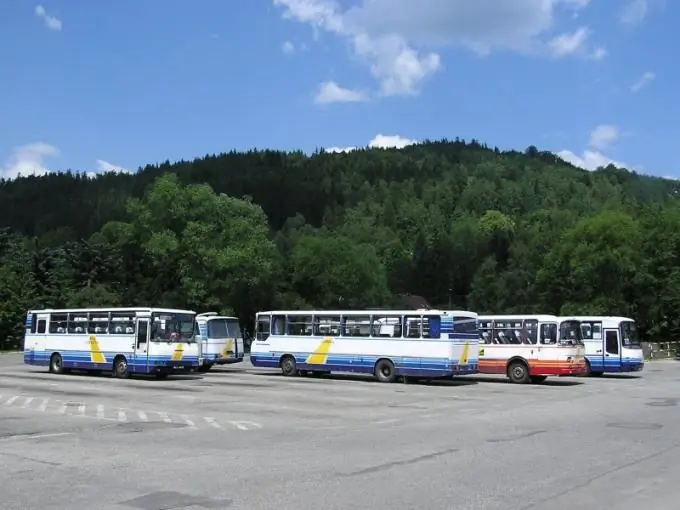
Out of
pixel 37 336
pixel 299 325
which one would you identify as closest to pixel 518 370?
pixel 299 325

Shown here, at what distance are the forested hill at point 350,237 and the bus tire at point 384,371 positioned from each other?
124 feet

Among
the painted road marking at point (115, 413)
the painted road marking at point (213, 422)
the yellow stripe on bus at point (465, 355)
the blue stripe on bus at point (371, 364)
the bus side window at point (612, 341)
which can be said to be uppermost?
the bus side window at point (612, 341)

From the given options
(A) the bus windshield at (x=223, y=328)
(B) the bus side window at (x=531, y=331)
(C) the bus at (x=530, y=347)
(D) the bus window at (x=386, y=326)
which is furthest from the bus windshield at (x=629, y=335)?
(A) the bus windshield at (x=223, y=328)

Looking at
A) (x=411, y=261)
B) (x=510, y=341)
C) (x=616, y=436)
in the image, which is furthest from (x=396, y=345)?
(x=411, y=261)

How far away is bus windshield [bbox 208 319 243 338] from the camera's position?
36.9m

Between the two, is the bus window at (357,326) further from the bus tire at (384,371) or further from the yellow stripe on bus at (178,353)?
the yellow stripe on bus at (178,353)

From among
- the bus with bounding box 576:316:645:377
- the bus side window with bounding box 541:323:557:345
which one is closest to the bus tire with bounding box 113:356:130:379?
the bus side window with bounding box 541:323:557:345

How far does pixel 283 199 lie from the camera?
15025 centimetres

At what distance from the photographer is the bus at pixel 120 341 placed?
30547 mm

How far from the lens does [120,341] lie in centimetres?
3155

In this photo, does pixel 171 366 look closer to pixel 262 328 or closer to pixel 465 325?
pixel 262 328

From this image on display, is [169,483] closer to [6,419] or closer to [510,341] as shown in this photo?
[6,419]

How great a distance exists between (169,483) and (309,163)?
168441 mm

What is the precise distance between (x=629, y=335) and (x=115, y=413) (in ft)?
83.5
